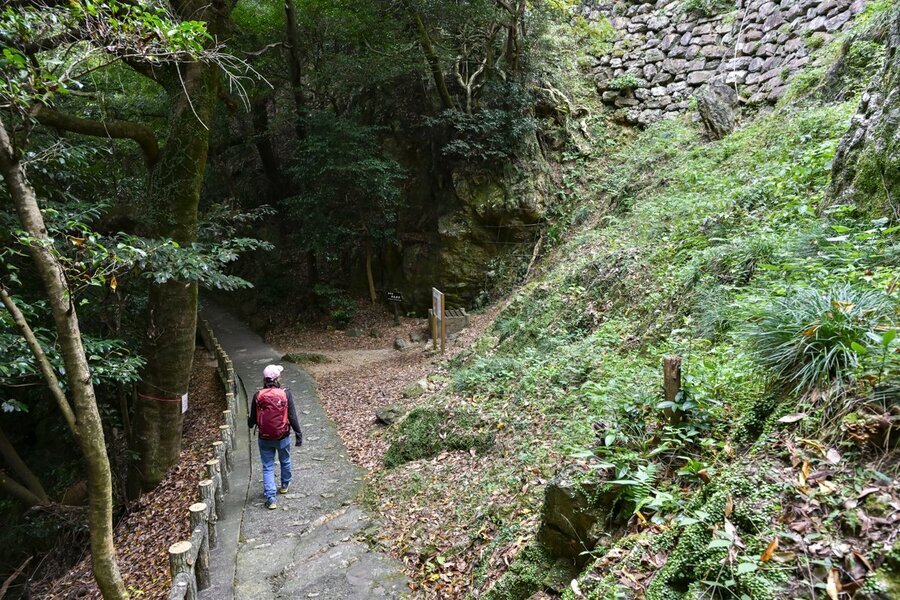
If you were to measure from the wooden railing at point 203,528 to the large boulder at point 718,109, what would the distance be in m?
11.9

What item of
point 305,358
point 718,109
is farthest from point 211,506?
point 718,109

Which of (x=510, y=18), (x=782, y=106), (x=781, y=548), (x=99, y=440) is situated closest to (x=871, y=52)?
(x=782, y=106)

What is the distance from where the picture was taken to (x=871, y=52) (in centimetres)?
793

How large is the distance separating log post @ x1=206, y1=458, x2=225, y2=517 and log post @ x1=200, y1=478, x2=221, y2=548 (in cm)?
15

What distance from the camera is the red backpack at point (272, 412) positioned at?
6137 mm

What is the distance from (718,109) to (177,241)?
459 inches

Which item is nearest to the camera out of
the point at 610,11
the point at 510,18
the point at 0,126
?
the point at 0,126

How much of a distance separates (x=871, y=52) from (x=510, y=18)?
→ 8.59 metres

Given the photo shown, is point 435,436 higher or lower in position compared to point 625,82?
lower

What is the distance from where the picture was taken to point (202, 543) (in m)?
5.00

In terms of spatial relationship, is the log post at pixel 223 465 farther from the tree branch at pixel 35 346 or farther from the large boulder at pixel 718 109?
the large boulder at pixel 718 109

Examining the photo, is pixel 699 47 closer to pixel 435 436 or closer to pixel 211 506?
pixel 435 436

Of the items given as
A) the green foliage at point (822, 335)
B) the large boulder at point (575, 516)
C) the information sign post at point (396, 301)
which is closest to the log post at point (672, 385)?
the green foliage at point (822, 335)

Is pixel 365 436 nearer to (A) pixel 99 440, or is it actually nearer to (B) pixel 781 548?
(A) pixel 99 440
